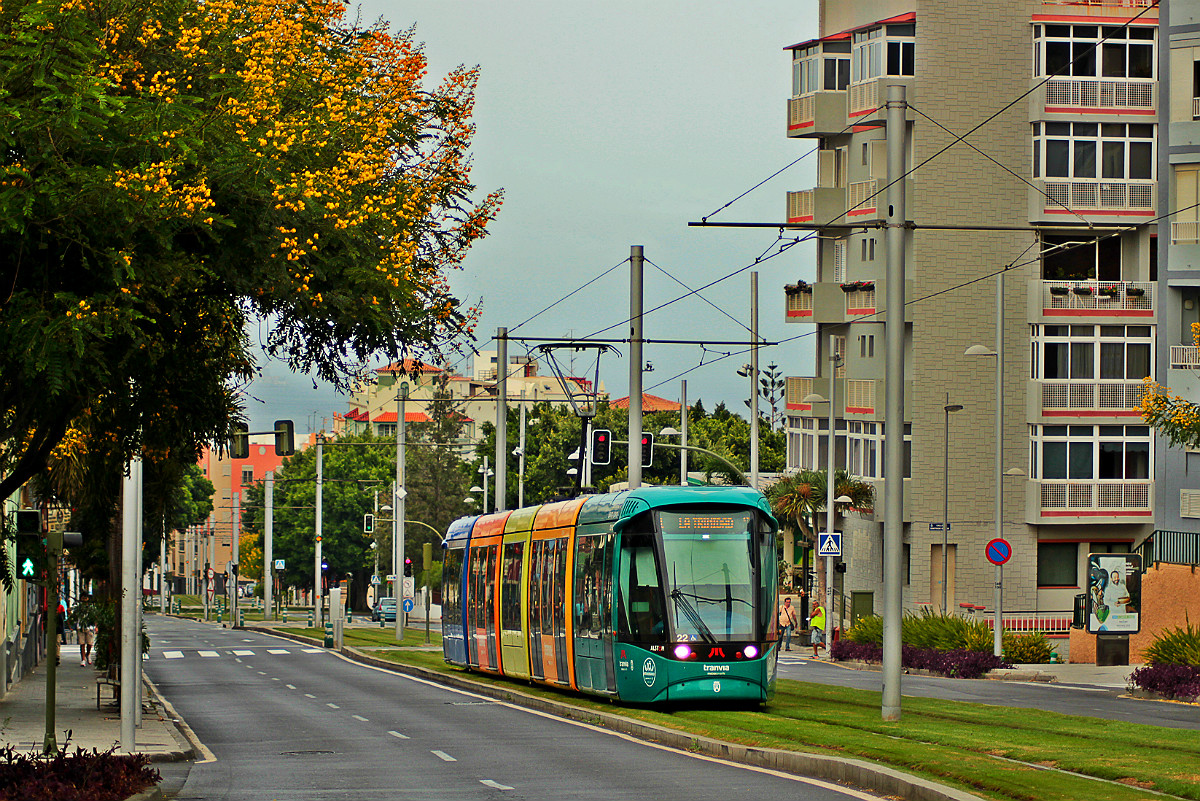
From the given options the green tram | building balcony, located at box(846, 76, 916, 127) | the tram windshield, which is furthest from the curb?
building balcony, located at box(846, 76, 916, 127)

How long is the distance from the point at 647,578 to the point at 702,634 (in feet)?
3.75

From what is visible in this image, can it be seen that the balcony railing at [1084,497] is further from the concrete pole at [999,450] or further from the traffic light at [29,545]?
the traffic light at [29,545]

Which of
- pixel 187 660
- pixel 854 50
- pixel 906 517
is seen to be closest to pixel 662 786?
pixel 187 660

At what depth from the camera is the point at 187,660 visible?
50.3 metres

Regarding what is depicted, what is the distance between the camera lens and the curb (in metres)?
13.4

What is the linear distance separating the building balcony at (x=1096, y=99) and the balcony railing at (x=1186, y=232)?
12328mm

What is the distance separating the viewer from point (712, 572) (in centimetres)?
2345

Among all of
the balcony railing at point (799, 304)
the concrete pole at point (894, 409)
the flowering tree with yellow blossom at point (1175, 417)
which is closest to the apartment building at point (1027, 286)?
the balcony railing at point (799, 304)

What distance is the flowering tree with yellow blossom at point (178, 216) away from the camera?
12133 mm

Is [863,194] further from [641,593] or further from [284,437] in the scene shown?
[641,593]

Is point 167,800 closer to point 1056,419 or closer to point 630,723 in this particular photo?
point 630,723

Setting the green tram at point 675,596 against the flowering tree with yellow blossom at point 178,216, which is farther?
the green tram at point 675,596

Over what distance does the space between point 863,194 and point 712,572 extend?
3600 cm

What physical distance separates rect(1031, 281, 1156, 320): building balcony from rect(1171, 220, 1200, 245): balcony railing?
1131 centimetres
